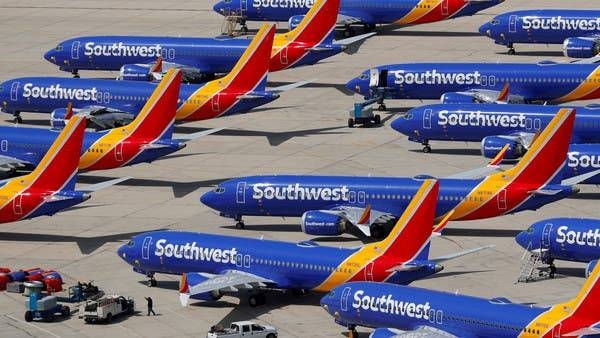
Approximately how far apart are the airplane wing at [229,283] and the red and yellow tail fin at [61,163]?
15.5 meters

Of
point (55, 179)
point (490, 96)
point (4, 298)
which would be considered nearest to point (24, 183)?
point (55, 179)

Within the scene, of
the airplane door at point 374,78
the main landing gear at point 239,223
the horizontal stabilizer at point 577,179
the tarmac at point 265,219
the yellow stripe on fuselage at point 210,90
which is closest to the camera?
the tarmac at point 265,219

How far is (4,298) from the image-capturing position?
429 ft

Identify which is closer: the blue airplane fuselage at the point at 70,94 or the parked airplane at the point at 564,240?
the parked airplane at the point at 564,240

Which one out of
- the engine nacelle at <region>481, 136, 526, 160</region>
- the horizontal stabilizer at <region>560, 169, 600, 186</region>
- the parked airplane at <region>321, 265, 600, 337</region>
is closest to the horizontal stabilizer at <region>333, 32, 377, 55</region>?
the engine nacelle at <region>481, 136, 526, 160</region>

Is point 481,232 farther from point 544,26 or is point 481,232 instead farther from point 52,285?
point 544,26

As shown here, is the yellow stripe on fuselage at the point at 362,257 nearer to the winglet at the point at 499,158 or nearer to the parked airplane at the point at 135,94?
the winglet at the point at 499,158

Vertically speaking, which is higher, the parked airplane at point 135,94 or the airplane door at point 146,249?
the parked airplane at point 135,94

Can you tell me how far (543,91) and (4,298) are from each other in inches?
2338

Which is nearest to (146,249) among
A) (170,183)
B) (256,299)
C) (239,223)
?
(256,299)

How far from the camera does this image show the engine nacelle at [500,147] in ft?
519

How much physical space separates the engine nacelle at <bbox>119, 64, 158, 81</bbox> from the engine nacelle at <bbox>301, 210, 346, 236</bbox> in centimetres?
4637

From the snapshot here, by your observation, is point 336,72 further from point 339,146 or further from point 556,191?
point 556,191

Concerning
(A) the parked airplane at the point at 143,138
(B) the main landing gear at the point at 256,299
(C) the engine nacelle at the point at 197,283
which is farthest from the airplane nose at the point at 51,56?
(B) the main landing gear at the point at 256,299
